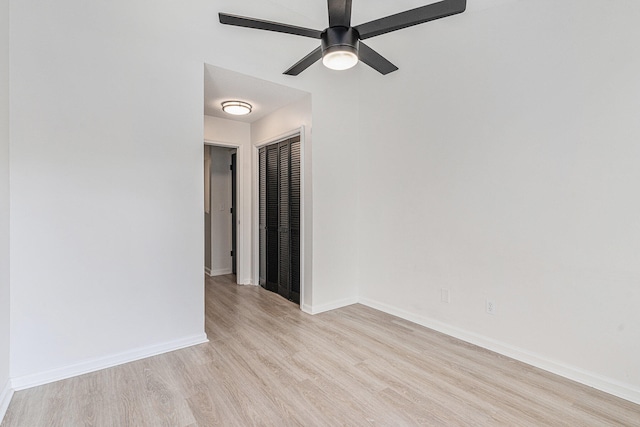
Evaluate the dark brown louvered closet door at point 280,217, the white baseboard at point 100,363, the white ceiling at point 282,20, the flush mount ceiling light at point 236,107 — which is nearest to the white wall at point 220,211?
the dark brown louvered closet door at point 280,217

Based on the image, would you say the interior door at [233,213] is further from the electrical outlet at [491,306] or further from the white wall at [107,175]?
the electrical outlet at [491,306]

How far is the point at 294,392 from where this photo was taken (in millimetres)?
2014

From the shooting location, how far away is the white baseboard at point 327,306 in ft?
11.3

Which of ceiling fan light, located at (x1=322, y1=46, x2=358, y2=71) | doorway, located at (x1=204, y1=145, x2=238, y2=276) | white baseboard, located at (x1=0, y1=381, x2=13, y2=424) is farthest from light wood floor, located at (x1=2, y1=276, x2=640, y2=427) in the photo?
doorway, located at (x1=204, y1=145, x2=238, y2=276)

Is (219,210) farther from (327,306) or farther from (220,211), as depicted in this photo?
(327,306)

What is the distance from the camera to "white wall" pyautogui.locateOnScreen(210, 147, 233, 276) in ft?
17.0

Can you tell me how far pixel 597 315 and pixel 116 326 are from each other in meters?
3.41

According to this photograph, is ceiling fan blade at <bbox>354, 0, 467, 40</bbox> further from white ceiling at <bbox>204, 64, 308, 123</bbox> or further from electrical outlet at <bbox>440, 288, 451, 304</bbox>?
electrical outlet at <bbox>440, 288, 451, 304</bbox>

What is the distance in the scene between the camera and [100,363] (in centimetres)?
227

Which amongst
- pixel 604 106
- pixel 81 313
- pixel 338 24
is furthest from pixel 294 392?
pixel 604 106

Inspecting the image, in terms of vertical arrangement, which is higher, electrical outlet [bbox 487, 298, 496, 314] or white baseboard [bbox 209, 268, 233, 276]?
electrical outlet [bbox 487, 298, 496, 314]

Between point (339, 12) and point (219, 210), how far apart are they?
4081 millimetres

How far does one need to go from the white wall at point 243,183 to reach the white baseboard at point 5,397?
9.07ft

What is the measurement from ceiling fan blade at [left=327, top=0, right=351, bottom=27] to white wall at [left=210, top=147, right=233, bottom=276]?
147 inches
